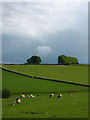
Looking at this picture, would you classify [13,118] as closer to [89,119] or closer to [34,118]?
[34,118]

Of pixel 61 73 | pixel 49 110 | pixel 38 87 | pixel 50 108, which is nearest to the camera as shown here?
pixel 49 110

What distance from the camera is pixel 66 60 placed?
156 meters

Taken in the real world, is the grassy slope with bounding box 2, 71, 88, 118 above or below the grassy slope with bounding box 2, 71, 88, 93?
above

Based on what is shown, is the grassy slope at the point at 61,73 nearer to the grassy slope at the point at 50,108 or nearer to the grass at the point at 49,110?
the grassy slope at the point at 50,108

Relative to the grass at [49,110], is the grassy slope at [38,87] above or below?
below

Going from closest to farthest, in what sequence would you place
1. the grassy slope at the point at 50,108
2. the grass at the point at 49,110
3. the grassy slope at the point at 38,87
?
the grass at the point at 49,110 < the grassy slope at the point at 50,108 < the grassy slope at the point at 38,87

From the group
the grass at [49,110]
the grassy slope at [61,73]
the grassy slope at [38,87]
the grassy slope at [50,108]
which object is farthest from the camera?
the grassy slope at [61,73]

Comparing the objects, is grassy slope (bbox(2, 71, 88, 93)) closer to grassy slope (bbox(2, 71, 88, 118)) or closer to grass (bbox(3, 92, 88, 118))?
grassy slope (bbox(2, 71, 88, 118))

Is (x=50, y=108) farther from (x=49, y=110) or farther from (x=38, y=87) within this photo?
(x=38, y=87)

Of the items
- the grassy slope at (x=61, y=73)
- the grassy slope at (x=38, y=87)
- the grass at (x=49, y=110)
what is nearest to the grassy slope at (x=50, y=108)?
the grass at (x=49, y=110)

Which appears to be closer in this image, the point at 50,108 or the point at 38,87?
the point at 50,108

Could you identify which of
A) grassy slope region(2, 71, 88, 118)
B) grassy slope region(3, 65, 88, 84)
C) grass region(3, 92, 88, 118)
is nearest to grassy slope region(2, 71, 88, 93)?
grassy slope region(3, 65, 88, 84)

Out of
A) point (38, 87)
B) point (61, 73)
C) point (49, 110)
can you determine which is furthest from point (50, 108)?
point (61, 73)

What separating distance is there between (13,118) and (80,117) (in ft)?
17.9
